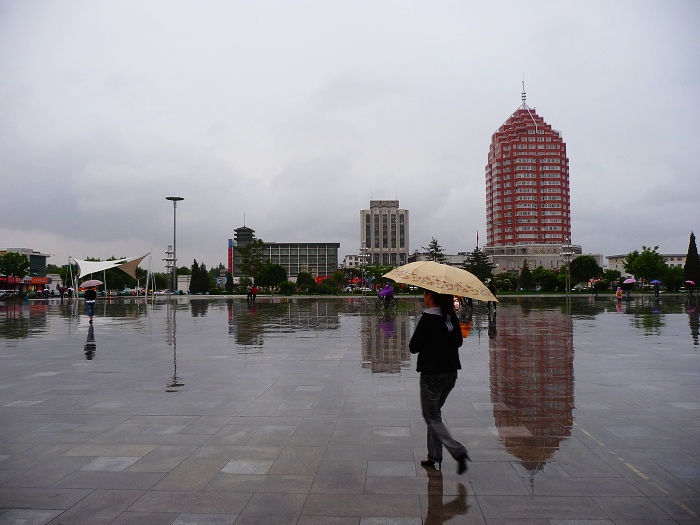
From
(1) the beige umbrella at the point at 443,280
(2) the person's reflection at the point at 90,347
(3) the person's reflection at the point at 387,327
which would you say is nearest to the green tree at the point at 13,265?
(2) the person's reflection at the point at 90,347

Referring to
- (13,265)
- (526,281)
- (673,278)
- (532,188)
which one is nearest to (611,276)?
(673,278)

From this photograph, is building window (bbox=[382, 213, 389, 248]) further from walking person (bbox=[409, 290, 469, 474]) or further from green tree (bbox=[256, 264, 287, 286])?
walking person (bbox=[409, 290, 469, 474])

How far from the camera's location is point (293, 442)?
5383 mm

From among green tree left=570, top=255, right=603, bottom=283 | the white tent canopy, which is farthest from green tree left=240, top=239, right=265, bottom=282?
green tree left=570, top=255, right=603, bottom=283

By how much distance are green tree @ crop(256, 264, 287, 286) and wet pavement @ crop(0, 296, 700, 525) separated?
64.2 m

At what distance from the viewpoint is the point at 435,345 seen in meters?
4.67

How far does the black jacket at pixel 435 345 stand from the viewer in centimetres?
466

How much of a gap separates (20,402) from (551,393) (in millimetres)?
7677

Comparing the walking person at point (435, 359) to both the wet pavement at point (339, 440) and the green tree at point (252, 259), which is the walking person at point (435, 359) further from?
the green tree at point (252, 259)

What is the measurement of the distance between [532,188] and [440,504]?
12809 cm

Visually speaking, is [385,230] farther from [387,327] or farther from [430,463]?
[430,463]

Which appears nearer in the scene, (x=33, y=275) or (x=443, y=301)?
(x=443, y=301)

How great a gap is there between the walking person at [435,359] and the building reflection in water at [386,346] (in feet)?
15.4

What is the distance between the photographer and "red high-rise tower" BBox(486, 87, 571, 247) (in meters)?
122
